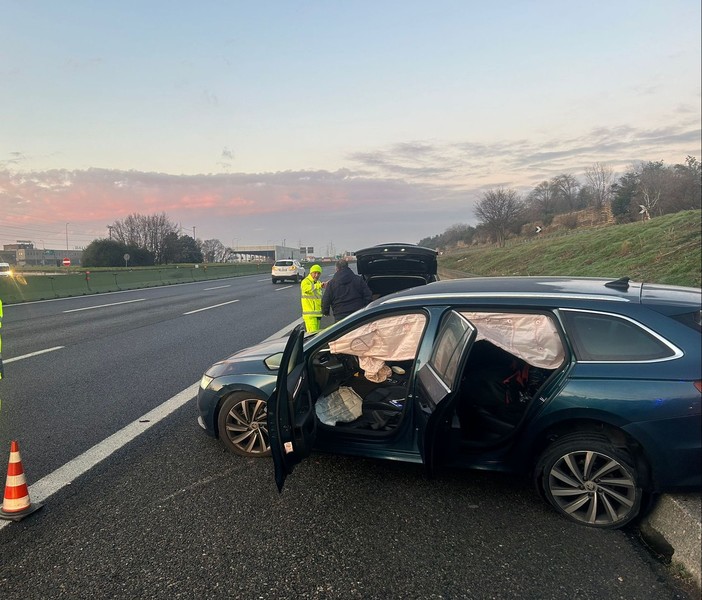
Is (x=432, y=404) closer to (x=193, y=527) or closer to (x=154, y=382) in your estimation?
(x=193, y=527)

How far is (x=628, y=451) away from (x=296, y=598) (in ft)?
7.12

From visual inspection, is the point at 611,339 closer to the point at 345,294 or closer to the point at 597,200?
the point at 345,294

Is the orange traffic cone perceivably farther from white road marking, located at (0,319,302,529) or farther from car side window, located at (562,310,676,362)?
car side window, located at (562,310,676,362)

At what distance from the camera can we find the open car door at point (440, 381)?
3.02 meters

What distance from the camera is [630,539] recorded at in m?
2.91

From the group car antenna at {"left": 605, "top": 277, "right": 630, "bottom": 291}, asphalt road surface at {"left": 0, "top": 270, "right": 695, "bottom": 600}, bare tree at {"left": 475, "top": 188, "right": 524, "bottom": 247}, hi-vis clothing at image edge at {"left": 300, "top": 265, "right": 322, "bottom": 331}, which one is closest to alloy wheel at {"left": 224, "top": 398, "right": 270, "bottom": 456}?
asphalt road surface at {"left": 0, "top": 270, "right": 695, "bottom": 600}

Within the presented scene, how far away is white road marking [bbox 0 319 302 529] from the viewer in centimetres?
354

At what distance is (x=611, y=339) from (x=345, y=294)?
490 cm

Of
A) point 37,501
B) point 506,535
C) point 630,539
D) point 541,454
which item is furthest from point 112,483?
point 630,539

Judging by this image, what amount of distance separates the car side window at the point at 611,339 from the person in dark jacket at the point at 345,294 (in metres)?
4.59

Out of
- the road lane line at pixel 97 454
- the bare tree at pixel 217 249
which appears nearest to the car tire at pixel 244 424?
the road lane line at pixel 97 454

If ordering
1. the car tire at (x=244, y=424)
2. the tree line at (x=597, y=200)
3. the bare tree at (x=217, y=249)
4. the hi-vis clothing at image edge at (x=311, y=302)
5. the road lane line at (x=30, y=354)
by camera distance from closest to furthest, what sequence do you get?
the car tire at (x=244, y=424) < the road lane line at (x=30, y=354) < the hi-vis clothing at image edge at (x=311, y=302) < the tree line at (x=597, y=200) < the bare tree at (x=217, y=249)

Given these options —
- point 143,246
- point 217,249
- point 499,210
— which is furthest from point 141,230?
point 499,210

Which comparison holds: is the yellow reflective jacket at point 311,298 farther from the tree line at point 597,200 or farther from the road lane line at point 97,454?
the tree line at point 597,200
